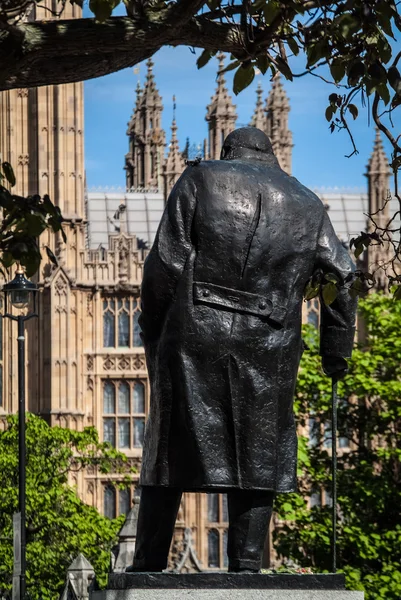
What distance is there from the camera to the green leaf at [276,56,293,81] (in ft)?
33.5

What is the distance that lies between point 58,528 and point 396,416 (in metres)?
8.02

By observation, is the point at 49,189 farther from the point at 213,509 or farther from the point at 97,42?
the point at 97,42

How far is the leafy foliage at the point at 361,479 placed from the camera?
35.5 meters

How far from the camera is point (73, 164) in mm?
58406

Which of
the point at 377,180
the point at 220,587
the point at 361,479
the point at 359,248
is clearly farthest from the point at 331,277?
the point at 377,180

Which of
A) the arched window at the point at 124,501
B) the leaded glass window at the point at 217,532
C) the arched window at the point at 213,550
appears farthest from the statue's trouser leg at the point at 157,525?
the arched window at the point at 213,550

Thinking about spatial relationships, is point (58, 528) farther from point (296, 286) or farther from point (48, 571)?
point (296, 286)

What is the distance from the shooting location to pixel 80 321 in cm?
5944

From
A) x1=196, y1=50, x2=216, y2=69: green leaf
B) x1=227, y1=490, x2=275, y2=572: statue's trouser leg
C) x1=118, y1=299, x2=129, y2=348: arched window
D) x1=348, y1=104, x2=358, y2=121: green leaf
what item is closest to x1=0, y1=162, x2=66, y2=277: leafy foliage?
x1=196, y1=50, x2=216, y2=69: green leaf

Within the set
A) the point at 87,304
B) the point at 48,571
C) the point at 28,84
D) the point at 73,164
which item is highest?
the point at 73,164

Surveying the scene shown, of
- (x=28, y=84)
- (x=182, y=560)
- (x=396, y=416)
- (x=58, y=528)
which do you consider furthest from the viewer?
(x=182, y=560)

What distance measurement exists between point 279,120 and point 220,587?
181 ft

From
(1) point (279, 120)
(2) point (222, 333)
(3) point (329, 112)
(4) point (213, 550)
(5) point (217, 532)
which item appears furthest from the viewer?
(1) point (279, 120)

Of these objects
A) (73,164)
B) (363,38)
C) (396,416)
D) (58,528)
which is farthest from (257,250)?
(73,164)
